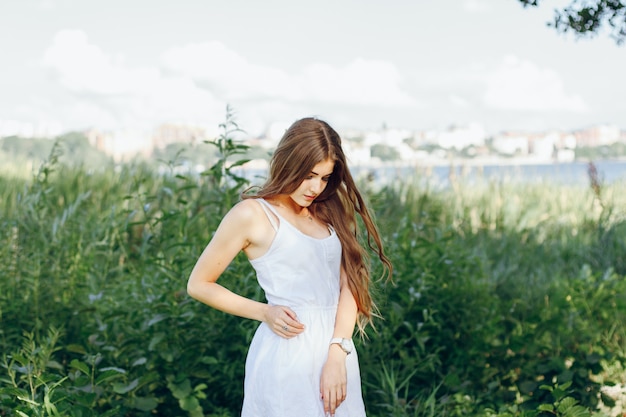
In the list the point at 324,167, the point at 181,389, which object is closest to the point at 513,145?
the point at 181,389

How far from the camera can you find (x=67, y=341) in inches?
168

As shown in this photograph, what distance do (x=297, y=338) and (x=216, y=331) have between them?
160 centimetres

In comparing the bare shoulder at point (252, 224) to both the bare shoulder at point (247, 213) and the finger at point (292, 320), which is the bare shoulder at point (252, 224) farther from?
the finger at point (292, 320)

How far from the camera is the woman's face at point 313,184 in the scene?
2.41m

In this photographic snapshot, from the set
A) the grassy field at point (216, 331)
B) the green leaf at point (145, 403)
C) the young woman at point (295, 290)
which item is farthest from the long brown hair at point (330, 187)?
the green leaf at point (145, 403)

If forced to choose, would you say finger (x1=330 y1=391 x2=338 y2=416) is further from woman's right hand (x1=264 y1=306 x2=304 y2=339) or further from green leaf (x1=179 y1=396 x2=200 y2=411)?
green leaf (x1=179 y1=396 x2=200 y2=411)

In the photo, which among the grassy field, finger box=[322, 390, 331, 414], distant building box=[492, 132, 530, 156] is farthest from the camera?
distant building box=[492, 132, 530, 156]

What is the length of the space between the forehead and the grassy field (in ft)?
3.47

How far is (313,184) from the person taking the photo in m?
2.42

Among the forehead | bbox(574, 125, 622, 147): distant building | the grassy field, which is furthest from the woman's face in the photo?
bbox(574, 125, 622, 147): distant building

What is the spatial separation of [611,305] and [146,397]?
3.17m

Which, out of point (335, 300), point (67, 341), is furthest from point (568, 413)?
point (67, 341)

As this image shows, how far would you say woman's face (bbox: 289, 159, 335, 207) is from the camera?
241 cm

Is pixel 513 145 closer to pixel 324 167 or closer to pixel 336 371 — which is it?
pixel 324 167
